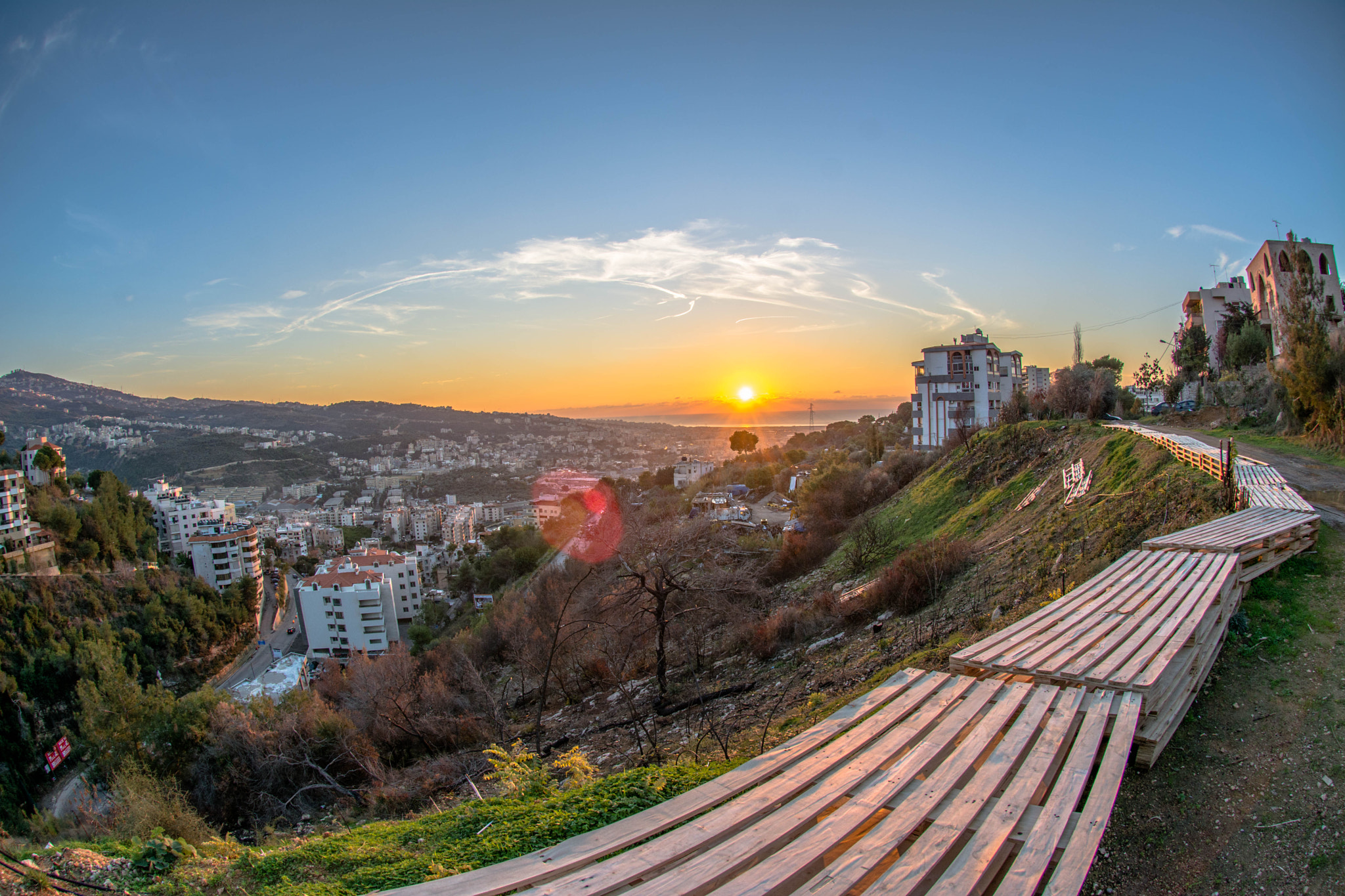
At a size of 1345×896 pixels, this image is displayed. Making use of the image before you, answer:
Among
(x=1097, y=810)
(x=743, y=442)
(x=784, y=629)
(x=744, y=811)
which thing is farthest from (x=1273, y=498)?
(x=743, y=442)

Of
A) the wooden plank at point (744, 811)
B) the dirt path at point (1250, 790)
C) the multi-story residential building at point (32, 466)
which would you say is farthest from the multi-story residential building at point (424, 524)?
the dirt path at point (1250, 790)

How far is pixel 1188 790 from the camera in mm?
3330

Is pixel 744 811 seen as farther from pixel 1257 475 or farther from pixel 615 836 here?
Result: pixel 1257 475

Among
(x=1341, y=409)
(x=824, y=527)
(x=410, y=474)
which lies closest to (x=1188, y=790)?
(x=1341, y=409)

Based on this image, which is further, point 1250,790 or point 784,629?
point 784,629

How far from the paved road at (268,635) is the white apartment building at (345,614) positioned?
2.96m

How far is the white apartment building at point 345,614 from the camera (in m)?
32.9

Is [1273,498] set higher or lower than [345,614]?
higher

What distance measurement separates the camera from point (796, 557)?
15883 mm

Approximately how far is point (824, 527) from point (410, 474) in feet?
327

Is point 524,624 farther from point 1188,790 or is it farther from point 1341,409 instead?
point 1341,409

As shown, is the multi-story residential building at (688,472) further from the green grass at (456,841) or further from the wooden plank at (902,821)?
the wooden plank at (902,821)

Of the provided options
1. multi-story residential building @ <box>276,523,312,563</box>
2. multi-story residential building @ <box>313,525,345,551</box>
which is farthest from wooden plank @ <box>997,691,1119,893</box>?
multi-story residential building @ <box>313,525,345,551</box>

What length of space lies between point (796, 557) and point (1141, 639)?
11901 millimetres
